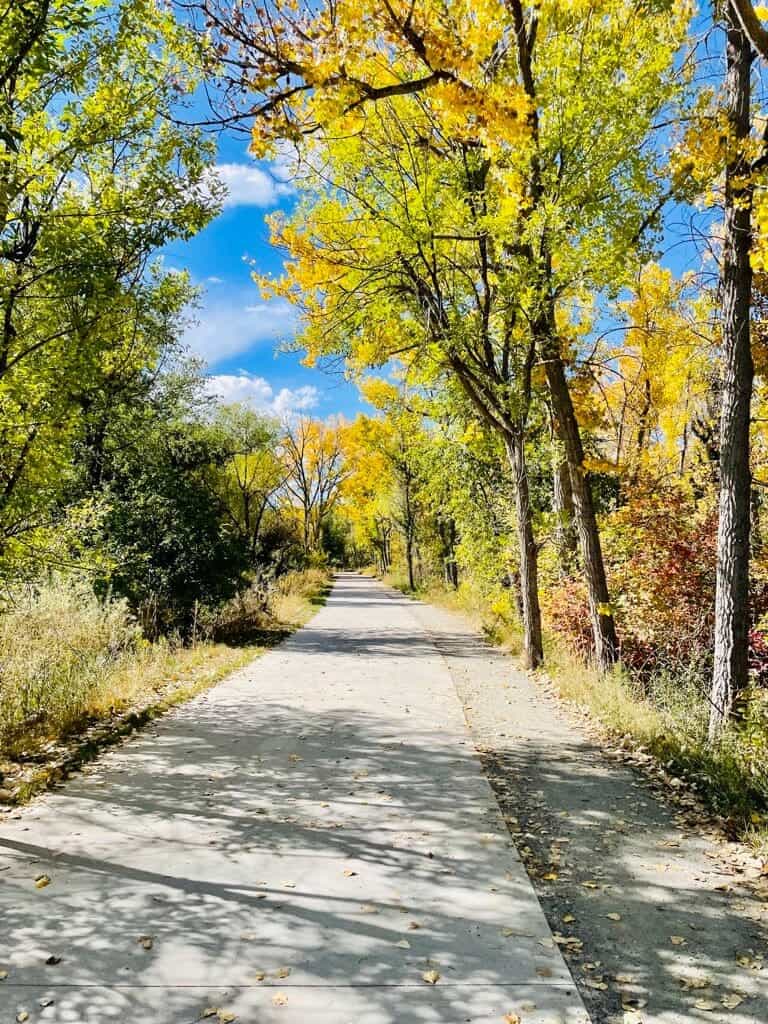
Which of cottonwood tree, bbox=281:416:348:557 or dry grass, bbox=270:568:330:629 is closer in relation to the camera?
dry grass, bbox=270:568:330:629

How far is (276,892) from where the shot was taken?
3.91 m

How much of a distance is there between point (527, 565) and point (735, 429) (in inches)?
232

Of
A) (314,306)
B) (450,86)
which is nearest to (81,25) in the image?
(450,86)

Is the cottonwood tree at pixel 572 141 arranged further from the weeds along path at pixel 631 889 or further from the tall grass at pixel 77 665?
the tall grass at pixel 77 665

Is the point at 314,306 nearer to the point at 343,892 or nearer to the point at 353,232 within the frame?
the point at 353,232

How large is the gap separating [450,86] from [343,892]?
5203 mm

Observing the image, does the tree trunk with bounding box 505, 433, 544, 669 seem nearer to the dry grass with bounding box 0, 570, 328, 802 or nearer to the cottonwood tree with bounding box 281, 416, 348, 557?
the dry grass with bounding box 0, 570, 328, 802

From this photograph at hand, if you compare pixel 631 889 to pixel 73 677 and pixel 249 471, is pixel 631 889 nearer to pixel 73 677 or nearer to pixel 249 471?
pixel 73 677

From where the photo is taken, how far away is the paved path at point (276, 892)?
9.76 ft

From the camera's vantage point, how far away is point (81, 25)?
4.83 metres

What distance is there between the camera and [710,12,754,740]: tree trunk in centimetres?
605

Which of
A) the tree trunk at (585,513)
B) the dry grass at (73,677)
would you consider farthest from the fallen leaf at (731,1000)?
the tree trunk at (585,513)

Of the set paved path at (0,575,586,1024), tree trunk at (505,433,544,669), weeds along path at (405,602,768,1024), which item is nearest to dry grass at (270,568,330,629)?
tree trunk at (505,433,544,669)

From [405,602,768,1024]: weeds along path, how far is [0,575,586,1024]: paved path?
0.19 m
